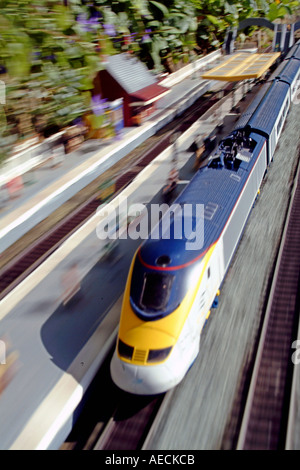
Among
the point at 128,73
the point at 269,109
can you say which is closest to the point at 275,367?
the point at 269,109

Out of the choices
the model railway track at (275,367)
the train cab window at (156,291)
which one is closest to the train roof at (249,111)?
the model railway track at (275,367)

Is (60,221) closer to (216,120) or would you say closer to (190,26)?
(216,120)

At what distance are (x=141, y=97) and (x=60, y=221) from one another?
7586 mm

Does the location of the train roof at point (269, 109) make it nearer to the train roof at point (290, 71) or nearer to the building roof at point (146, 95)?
the train roof at point (290, 71)

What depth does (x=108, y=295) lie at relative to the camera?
33.8ft

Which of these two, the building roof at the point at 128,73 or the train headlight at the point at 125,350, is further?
the building roof at the point at 128,73

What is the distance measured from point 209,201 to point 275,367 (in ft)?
12.4

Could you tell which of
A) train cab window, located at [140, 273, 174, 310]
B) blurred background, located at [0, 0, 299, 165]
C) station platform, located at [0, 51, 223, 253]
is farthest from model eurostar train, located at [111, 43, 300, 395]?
blurred background, located at [0, 0, 299, 165]

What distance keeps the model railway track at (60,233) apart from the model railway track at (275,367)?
20.8ft

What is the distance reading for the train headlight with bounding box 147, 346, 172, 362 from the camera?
23.1 ft

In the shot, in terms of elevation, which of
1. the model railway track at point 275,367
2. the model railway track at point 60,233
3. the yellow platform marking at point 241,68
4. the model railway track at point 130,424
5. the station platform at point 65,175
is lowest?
the model railway track at point 130,424

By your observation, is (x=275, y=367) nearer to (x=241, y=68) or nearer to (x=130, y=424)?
(x=130, y=424)

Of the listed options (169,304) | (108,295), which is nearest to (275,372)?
(169,304)

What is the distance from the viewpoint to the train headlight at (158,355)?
7.03 metres
